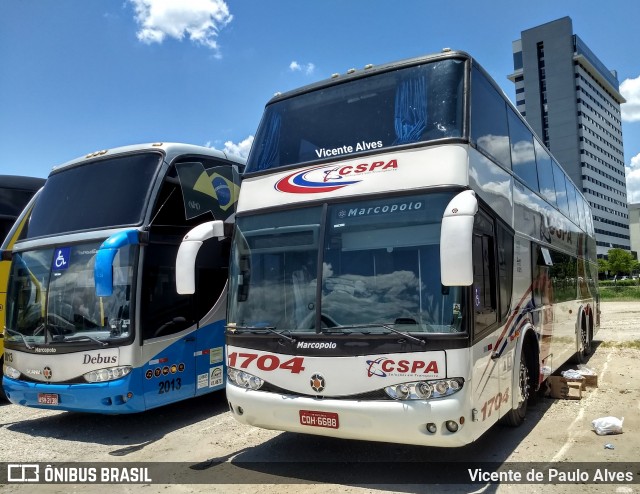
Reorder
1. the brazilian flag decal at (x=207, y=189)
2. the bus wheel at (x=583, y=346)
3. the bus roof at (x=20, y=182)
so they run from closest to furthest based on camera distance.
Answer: the brazilian flag decal at (x=207, y=189) → the bus roof at (x=20, y=182) → the bus wheel at (x=583, y=346)

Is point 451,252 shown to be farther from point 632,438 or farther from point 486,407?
point 632,438

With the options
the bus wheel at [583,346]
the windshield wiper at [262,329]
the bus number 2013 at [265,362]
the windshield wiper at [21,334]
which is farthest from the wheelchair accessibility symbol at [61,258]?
the bus wheel at [583,346]

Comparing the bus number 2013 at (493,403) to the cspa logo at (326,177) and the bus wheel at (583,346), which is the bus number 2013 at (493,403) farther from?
the bus wheel at (583,346)

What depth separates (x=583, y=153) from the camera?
105 meters

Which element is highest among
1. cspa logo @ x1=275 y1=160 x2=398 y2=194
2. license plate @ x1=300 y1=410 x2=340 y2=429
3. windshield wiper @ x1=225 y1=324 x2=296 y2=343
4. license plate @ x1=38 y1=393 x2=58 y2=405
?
cspa logo @ x1=275 y1=160 x2=398 y2=194

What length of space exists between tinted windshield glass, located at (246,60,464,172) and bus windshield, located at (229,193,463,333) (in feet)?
2.72

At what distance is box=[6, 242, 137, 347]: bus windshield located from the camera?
24.2 ft

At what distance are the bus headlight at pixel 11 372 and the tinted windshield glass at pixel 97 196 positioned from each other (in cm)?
204

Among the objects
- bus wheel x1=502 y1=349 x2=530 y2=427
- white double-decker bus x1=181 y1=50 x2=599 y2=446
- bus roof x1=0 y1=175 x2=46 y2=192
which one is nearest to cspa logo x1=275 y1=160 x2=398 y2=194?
white double-decker bus x1=181 y1=50 x2=599 y2=446

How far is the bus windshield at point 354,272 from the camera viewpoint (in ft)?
16.6

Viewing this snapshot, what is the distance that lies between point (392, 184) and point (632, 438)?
4.23m

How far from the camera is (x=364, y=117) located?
6148 mm

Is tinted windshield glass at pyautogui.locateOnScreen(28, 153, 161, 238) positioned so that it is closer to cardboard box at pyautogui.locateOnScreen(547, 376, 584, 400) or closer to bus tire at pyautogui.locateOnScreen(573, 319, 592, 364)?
cardboard box at pyautogui.locateOnScreen(547, 376, 584, 400)

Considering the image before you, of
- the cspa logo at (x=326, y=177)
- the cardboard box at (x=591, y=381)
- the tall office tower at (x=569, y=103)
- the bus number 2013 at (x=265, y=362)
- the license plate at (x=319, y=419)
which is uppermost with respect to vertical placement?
the tall office tower at (x=569, y=103)
